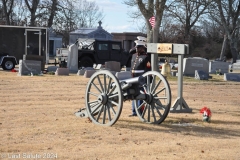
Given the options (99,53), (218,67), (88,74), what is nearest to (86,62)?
(99,53)

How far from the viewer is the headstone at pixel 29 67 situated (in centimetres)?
2266

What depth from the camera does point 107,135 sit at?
29.3 feet

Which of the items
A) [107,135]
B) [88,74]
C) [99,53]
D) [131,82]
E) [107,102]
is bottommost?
[107,135]

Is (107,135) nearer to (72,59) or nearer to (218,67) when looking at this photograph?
(72,59)

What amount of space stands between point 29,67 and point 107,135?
14.6 m

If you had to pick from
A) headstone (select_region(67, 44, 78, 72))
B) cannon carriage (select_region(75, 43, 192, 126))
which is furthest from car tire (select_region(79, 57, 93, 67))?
cannon carriage (select_region(75, 43, 192, 126))

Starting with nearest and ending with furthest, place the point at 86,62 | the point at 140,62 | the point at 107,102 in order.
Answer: the point at 107,102 → the point at 140,62 → the point at 86,62

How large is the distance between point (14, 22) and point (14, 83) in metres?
40.8

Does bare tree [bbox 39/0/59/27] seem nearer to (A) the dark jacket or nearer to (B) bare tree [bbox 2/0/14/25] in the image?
(B) bare tree [bbox 2/0/14/25]

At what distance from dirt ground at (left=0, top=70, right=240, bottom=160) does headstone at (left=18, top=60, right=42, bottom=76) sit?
29.1 feet

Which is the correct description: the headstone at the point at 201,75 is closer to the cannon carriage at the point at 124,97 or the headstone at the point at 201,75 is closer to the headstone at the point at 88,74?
the headstone at the point at 88,74

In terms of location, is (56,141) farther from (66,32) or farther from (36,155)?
(66,32)

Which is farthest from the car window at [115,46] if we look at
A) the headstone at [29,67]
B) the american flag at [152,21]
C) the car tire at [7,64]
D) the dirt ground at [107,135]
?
the dirt ground at [107,135]

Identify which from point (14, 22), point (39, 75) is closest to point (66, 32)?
point (14, 22)
